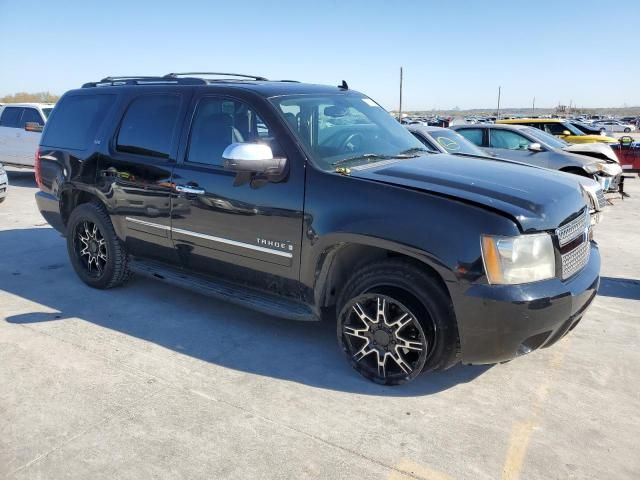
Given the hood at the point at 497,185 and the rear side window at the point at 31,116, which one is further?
the rear side window at the point at 31,116

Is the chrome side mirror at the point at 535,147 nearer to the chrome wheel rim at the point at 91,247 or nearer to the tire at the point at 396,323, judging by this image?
the tire at the point at 396,323

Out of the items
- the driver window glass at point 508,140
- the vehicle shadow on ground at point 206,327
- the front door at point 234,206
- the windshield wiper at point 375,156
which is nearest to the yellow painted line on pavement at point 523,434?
the vehicle shadow on ground at point 206,327

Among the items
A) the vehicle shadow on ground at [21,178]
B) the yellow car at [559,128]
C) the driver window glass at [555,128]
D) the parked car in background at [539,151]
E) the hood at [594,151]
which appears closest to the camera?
the parked car in background at [539,151]

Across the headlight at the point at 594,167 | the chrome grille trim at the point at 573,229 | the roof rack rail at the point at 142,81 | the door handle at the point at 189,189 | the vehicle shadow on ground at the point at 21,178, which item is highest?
the roof rack rail at the point at 142,81

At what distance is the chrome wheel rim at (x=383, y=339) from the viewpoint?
3369 mm

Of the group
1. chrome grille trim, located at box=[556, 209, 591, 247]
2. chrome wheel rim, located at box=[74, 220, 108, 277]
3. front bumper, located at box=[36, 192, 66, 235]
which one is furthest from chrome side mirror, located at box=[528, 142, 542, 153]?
front bumper, located at box=[36, 192, 66, 235]

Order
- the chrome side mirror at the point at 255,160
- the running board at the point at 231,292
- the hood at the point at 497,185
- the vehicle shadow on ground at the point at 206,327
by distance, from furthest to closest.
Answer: the running board at the point at 231,292, the vehicle shadow on ground at the point at 206,327, the chrome side mirror at the point at 255,160, the hood at the point at 497,185

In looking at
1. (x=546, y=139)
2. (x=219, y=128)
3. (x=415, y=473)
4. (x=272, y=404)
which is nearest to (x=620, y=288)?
(x=415, y=473)

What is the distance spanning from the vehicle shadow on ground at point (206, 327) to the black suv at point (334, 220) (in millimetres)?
192

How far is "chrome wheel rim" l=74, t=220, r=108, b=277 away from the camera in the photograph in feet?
17.2

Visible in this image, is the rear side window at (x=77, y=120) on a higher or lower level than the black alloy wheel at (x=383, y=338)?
higher

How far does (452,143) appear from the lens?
9008mm

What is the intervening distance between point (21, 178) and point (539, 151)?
1270 centimetres

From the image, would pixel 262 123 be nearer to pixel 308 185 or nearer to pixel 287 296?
pixel 308 185
